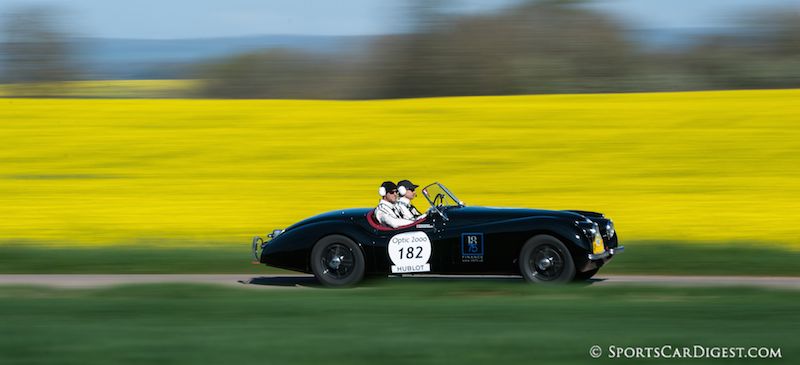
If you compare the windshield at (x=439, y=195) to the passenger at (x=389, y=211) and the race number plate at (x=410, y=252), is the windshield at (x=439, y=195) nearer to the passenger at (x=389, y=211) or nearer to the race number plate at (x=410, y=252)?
the passenger at (x=389, y=211)

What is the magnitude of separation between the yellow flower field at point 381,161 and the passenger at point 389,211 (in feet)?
15.5

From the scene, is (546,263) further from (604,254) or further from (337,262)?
(337,262)

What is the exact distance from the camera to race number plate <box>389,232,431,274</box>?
11.8 metres

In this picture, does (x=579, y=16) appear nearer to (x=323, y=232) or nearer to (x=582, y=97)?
(x=582, y=97)

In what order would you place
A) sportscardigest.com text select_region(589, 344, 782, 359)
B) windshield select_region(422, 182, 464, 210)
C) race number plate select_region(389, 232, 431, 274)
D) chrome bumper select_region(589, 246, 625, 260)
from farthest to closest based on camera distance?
windshield select_region(422, 182, 464, 210) → race number plate select_region(389, 232, 431, 274) → chrome bumper select_region(589, 246, 625, 260) → sportscardigest.com text select_region(589, 344, 782, 359)

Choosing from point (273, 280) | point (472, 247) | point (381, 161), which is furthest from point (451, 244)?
point (381, 161)

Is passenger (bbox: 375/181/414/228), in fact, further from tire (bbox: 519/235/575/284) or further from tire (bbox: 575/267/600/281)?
tire (bbox: 575/267/600/281)

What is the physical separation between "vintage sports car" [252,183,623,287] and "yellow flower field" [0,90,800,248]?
4.32 meters

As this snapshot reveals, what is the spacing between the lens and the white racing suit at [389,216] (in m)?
12.0

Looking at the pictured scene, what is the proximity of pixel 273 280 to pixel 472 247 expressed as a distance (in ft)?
8.80

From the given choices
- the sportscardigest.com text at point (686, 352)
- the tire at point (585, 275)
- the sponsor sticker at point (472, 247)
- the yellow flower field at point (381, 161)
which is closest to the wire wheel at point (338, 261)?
the sponsor sticker at point (472, 247)

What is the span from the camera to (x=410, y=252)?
39.0 feet

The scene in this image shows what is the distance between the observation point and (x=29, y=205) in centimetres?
1967

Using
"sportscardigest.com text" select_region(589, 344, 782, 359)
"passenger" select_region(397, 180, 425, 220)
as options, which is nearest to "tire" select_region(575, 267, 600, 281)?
"passenger" select_region(397, 180, 425, 220)
